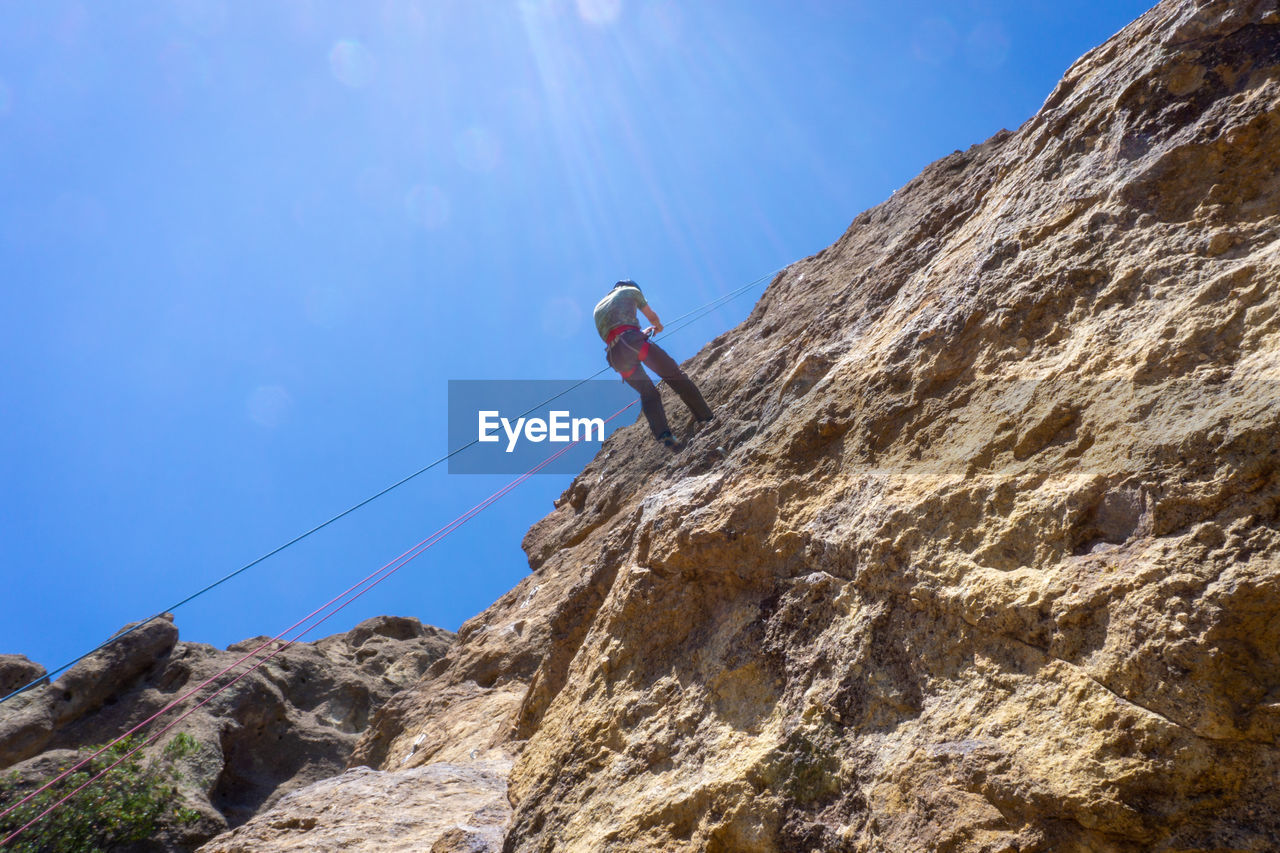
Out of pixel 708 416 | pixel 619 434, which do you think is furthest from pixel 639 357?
pixel 619 434

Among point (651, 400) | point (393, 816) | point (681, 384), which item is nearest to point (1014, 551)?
point (393, 816)

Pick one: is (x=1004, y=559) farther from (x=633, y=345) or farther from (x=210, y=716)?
(x=210, y=716)

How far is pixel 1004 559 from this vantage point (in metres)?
2.31

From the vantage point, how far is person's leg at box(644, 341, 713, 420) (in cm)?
699

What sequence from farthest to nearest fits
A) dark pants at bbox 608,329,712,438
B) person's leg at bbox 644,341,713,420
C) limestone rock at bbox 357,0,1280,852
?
dark pants at bbox 608,329,712,438, person's leg at bbox 644,341,713,420, limestone rock at bbox 357,0,1280,852

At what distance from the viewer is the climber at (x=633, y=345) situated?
754 centimetres

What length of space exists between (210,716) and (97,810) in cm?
155

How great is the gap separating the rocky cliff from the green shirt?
3692 mm

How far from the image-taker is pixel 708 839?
2.48 metres

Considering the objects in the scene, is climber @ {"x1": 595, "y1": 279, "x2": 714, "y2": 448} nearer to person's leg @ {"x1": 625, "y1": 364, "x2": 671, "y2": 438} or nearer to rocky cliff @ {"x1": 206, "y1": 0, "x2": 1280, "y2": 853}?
person's leg @ {"x1": 625, "y1": 364, "x2": 671, "y2": 438}

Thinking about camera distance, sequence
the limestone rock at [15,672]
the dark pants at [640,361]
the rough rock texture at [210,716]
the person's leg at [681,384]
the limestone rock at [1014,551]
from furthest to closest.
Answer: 1. the limestone rock at [15,672]
2. the rough rock texture at [210,716]
3. the dark pants at [640,361]
4. the person's leg at [681,384]
5. the limestone rock at [1014,551]

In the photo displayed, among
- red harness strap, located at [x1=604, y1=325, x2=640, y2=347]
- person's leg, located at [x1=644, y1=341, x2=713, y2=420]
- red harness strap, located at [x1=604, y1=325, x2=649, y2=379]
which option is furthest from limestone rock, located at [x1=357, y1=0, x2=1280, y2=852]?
red harness strap, located at [x1=604, y1=325, x2=640, y2=347]

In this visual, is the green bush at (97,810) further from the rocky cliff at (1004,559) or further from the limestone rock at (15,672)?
the rocky cliff at (1004,559)

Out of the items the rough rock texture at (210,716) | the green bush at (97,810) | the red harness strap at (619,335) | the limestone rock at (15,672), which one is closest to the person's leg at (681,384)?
the red harness strap at (619,335)
